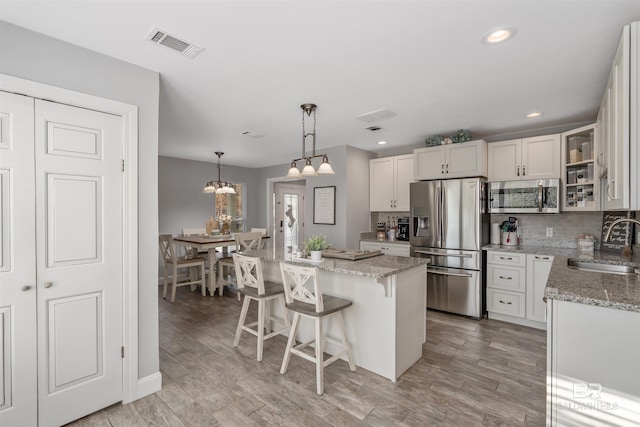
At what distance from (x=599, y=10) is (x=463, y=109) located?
163 cm

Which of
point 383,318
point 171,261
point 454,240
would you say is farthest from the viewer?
point 171,261

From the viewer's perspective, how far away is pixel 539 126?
3.94 meters

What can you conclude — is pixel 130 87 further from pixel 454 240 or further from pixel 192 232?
pixel 192 232

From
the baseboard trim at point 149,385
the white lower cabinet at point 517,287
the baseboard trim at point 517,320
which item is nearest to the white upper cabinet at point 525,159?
the white lower cabinet at point 517,287

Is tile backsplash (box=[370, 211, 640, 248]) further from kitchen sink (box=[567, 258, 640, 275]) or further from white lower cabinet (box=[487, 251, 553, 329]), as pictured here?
kitchen sink (box=[567, 258, 640, 275])

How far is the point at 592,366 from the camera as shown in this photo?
4.99 ft

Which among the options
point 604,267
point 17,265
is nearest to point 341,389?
point 17,265

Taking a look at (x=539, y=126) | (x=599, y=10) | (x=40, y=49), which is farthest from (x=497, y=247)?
(x=40, y=49)

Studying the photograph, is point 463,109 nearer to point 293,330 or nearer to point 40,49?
point 293,330

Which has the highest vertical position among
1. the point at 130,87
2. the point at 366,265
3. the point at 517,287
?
the point at 130,87

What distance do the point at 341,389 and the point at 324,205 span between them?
3296 millimetres

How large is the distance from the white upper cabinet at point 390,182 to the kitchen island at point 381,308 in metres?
2.17

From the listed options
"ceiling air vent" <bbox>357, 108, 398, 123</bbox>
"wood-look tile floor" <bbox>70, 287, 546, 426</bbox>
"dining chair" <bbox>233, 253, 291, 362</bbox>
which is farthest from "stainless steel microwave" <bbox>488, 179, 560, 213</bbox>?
"dining chair" <bbox>233, 253, 291, 362</bbox>

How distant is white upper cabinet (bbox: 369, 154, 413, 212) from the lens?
488cm
